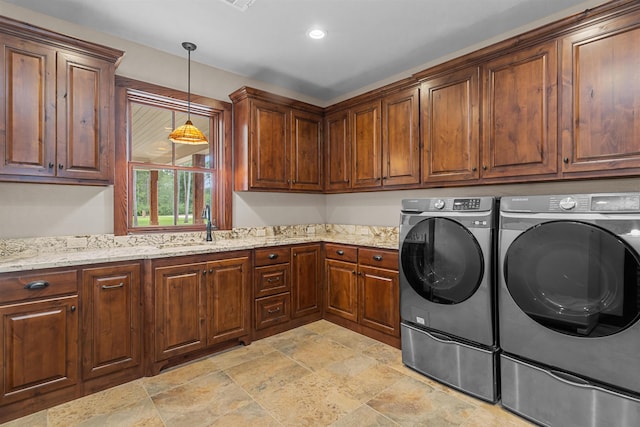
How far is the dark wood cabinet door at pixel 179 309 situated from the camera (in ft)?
8.12

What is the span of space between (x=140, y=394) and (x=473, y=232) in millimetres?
2502

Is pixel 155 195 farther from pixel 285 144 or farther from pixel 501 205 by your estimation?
pixel 501 205

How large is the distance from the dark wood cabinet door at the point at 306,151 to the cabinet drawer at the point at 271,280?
0.98 m

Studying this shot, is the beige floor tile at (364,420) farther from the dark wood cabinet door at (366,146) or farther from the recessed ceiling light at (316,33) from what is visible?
the recessed ceiling light at (316,33)

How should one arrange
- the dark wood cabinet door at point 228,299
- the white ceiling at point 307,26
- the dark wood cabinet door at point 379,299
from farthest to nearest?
the dark wood cabinet door at point 379,299 → the dark wood cabinet door at point 228,299 → the white ceiling at point 307,26

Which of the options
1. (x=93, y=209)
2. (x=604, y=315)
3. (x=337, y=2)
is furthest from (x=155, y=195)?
(x=604, y=315)

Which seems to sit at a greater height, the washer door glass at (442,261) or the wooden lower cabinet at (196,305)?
the washer door glass at (442,261)

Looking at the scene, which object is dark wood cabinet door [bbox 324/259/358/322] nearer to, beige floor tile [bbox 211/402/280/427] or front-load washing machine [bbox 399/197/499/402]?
front-load washing machine [bbox 399/197/499/402]

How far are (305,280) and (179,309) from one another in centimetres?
132

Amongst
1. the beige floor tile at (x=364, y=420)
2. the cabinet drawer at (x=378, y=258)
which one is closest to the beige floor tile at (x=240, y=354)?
the beige floor tile at (x=364, y=420)

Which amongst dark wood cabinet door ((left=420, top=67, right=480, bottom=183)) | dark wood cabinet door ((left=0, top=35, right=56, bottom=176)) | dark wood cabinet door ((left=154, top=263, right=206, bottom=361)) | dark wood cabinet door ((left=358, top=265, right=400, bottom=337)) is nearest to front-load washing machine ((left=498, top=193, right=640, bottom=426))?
dark wood cabinet door ((left=420, top=67, right=480, bottom=183))

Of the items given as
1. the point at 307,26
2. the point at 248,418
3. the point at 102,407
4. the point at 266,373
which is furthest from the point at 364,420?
the point at 307,26

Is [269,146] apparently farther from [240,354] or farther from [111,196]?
[240,354]

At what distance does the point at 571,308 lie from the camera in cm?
176
